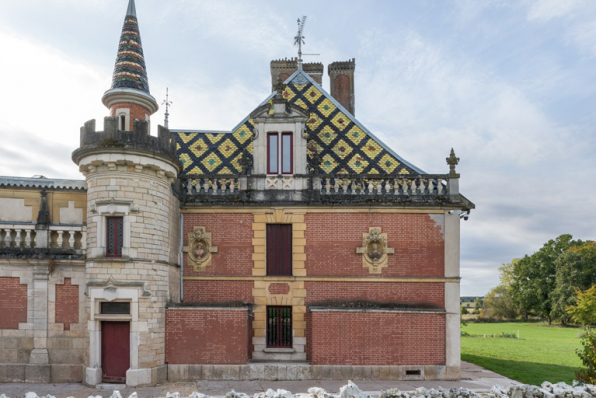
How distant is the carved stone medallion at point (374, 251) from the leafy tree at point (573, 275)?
46.3 metres

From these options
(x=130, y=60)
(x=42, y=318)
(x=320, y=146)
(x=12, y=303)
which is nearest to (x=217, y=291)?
(x=42, y=318)

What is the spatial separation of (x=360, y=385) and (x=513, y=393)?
4.61m

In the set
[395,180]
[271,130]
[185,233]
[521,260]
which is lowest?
[521,260]

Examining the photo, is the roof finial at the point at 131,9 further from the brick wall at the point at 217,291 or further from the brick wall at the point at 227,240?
the brick wall at the point at 217,291

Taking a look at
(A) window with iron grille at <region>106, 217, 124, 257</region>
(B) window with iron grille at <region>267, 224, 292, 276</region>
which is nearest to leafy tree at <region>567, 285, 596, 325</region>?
(B) window with iron grille at <region>267, 224, 292, 276</region>

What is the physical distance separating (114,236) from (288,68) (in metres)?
14.0

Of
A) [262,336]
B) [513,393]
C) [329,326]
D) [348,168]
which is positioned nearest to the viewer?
[513,393]

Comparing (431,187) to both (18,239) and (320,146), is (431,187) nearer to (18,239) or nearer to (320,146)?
(320,146)

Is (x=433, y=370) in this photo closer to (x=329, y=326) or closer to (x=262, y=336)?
(x=329, y=326)

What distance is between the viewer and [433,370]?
14.3m

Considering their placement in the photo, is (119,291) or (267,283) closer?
(119,291)

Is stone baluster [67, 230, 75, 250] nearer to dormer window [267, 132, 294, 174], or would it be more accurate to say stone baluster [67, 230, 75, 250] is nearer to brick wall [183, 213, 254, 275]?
brick wall [183, 213, 254, 275]

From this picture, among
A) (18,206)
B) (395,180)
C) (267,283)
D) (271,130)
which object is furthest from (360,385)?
(18,206)

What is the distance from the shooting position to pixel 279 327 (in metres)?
15.3
